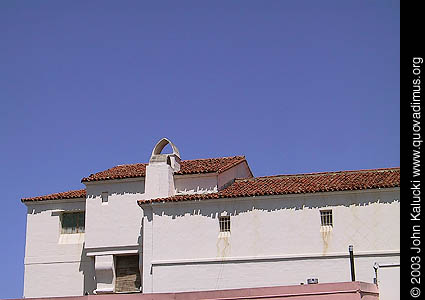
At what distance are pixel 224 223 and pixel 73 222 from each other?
29.4ft

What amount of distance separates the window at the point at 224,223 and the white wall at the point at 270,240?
0.23m

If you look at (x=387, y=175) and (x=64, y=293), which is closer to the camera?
(x=387, y=175)

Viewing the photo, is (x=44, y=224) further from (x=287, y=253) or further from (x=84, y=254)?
(x=287, y=253)

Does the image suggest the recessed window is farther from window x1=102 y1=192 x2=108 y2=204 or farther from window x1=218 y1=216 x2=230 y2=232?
window x1=218 y1=216 x2=230 y2=232

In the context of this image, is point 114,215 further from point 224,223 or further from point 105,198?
point 224,223

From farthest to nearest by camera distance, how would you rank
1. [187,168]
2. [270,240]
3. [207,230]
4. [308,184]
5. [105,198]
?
[187,168], [105,198], [308,184], [207,230], [270,240]

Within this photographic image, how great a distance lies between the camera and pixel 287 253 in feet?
108

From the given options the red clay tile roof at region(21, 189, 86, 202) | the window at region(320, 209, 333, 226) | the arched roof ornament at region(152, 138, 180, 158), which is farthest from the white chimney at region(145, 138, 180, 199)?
the window at region(320, 209, 333, 226)

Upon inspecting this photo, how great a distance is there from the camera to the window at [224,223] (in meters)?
34.0

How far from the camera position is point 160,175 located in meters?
35.9

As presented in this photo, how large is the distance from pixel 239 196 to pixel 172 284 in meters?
4.89

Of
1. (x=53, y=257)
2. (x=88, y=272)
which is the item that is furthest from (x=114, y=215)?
(x=53, y=257)

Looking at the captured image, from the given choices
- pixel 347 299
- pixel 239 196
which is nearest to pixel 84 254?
pixel 239 196
